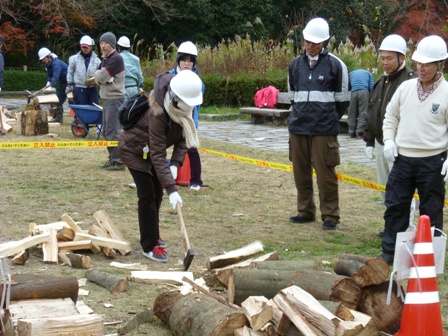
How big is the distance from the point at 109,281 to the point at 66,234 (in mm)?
1226

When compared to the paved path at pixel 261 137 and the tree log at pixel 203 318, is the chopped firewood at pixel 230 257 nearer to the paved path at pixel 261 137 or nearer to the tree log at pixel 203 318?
the tree log at pixel 203 318

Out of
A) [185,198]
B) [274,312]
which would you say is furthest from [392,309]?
[185,198]

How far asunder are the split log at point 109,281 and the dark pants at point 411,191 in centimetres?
238

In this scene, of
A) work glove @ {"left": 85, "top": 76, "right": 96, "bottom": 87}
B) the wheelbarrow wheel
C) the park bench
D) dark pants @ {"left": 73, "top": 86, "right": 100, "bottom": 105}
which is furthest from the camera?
the park bench

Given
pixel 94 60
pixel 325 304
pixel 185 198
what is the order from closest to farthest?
pixel 325 304 < pixel 185 198 < pixel 94 60

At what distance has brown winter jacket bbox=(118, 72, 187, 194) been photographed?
21.8ft

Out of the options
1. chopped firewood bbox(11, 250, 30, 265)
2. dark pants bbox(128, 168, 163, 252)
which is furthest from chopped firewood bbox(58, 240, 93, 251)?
dark pants bbox(128, 168, 163, 252)

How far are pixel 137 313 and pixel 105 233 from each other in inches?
83.3

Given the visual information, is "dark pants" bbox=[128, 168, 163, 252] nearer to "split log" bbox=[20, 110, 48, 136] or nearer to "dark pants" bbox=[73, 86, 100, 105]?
"dark pants" bbox=[73, 86, 100, 105]

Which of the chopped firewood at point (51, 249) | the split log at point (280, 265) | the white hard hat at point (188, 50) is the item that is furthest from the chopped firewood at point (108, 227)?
the white hard hat at point (188, 50)

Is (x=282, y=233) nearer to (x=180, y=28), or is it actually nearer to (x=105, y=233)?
(x=105, y=233)

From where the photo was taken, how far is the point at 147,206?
23.3ft

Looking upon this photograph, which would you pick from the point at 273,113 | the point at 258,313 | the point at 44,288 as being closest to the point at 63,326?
the point at 44,288

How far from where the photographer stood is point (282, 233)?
8383 millimetres
